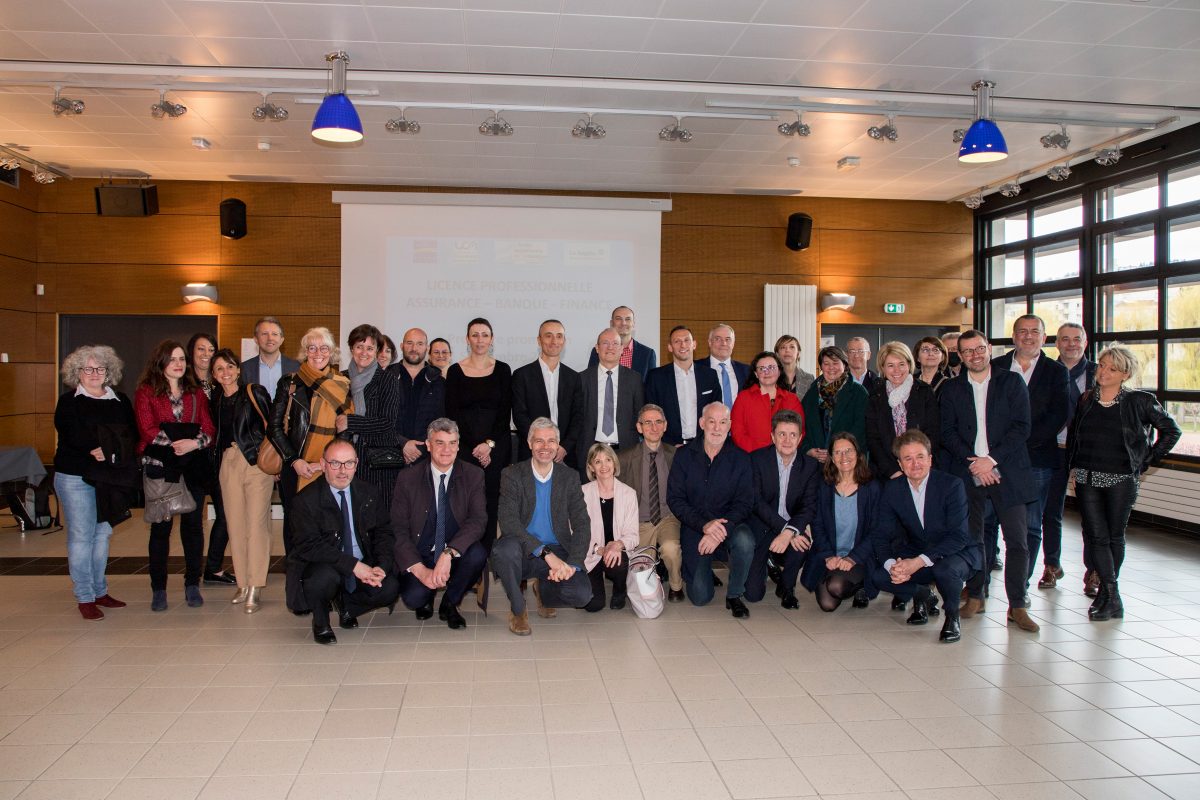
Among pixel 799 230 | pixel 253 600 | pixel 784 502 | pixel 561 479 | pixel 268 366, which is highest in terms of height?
pixel 799 230

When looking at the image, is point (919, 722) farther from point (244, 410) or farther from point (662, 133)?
point (662, 133)

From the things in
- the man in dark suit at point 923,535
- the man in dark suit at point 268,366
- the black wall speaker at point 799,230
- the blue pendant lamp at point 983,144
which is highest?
the black wall speaker at point 799,230

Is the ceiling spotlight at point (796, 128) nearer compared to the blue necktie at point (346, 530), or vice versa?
the blue necktie at point (346, 530)

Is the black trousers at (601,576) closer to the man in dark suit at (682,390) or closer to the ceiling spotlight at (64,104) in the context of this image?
the man in dark suit at (682,390)

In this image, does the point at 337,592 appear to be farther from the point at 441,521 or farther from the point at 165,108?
the point at 165,108

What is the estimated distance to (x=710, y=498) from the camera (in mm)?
4723

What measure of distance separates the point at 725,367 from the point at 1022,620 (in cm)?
240

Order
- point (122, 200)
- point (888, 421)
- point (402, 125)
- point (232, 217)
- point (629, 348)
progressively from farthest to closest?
point (232, 217) < point (122, 200) < point (402, 125) < point (629, 348) < point (888, 421)

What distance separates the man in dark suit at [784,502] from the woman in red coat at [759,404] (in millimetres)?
372

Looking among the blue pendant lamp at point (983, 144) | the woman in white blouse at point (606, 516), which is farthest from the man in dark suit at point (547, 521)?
the blue pendant lamp at point (983, 144)

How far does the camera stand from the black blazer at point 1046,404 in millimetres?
4918

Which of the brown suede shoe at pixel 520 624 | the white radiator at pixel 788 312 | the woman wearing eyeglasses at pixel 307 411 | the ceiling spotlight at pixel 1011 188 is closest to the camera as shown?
the brown suede shoe at pixel 520 624

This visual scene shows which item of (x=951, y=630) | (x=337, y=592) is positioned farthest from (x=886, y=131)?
(x=337, y=592)

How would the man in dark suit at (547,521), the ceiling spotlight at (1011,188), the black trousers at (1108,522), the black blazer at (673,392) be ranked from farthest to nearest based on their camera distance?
1. the ceiling spotlight at (1011,188)
2. the black blazer at (673,392)
3. the black trousers at (1108,522)
4. the man in dark suit at (547,521)
